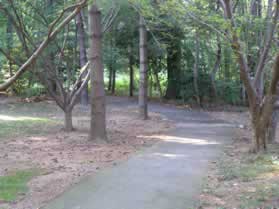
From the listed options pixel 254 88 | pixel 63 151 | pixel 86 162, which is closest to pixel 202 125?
pixel 254 88

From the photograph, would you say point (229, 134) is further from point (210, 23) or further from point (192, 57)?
point (192, 57)

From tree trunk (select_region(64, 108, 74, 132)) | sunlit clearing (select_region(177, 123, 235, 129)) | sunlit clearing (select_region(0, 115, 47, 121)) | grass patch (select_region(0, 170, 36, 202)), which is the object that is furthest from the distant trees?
sunlit clearing (select_region(0, 115, 47, 121))

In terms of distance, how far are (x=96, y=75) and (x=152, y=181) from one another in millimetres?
5001

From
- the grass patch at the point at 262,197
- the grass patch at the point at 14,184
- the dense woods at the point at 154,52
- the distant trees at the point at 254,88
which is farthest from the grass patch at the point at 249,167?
the grass patch at the point at 14,184

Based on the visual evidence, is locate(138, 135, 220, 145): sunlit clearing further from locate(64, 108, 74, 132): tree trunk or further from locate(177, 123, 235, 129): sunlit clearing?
locate(177, 123, 235, 129): sunlit clearing

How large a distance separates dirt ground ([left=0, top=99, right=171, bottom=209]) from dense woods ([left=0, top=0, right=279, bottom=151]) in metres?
0.76

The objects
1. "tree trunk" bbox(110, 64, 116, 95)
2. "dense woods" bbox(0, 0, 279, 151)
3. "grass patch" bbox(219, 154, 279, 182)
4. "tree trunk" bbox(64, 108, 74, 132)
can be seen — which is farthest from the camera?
"tree trunk" bbox(110, 64, 116, 95)

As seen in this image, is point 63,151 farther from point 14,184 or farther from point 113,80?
point 113,80

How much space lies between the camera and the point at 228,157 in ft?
30.1

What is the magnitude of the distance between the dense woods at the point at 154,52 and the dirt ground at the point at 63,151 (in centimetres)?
76

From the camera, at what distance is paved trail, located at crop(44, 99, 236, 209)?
18.1ft

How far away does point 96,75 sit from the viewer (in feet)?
36.2

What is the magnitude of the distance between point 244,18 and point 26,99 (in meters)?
15.6

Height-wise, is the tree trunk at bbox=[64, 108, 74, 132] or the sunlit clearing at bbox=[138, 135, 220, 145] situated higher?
the tree trunk at bbox=[64, 108, 74, 132]
